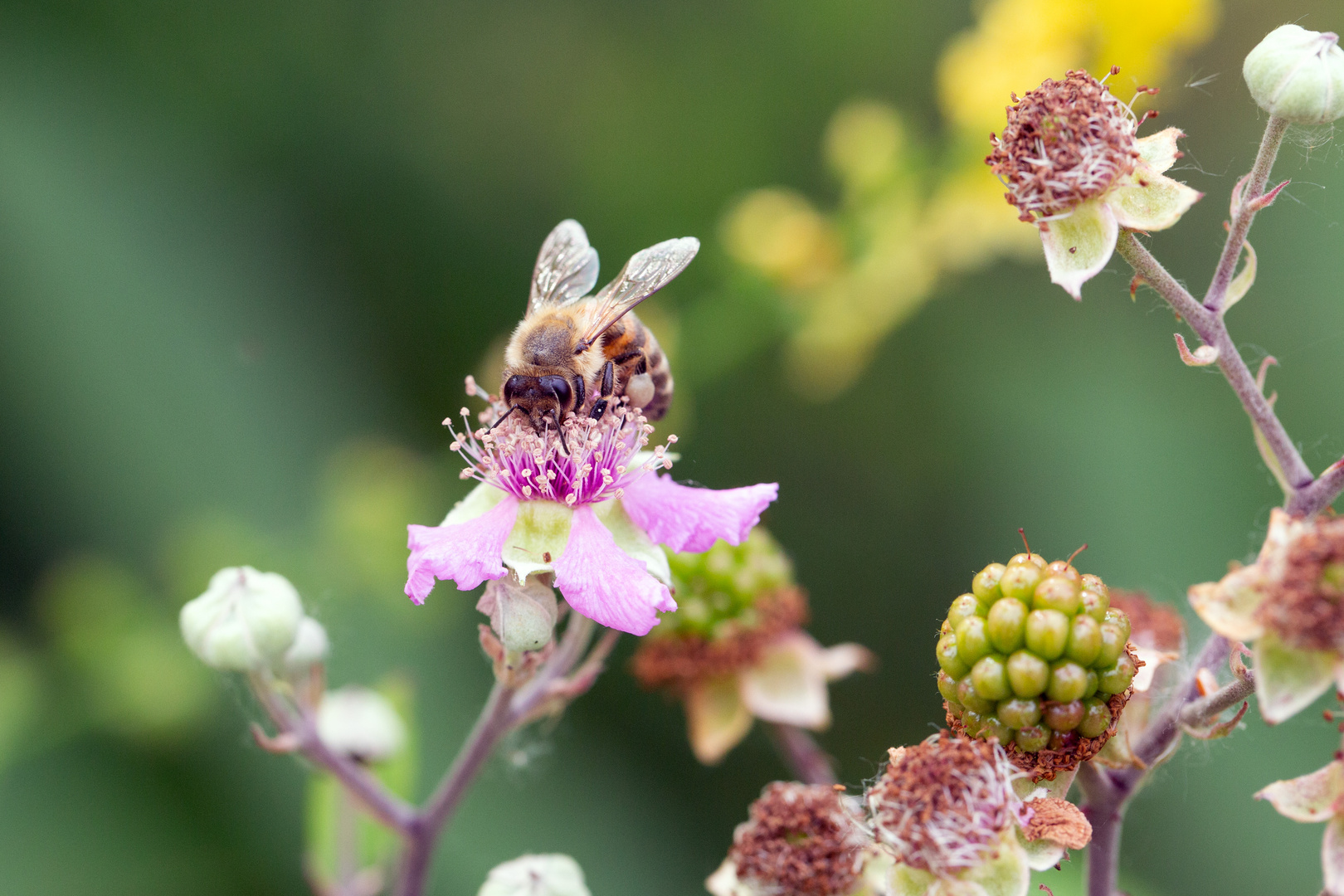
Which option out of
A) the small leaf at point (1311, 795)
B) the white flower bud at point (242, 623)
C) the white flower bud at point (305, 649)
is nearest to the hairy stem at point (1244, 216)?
the small leaf at point (1311, 795)

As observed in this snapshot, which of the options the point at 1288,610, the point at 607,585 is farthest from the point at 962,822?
the point at 607,585

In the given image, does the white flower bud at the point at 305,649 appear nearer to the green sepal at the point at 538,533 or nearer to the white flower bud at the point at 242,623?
the white flower bud at the point at 242,623

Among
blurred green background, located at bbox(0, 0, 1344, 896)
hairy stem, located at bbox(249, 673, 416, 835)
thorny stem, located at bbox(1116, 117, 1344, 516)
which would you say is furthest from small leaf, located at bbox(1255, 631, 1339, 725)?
blurred green background, located at bbox(0, 0, 1344, 896)

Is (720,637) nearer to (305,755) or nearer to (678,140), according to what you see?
(305,755)

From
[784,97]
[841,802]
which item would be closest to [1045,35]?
[784,97]

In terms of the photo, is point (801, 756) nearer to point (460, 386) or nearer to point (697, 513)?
point (697, 513)

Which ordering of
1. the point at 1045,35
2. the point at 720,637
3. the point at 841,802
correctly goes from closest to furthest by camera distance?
the point at 841,802
the point at 720,637
the point at 1045,35
